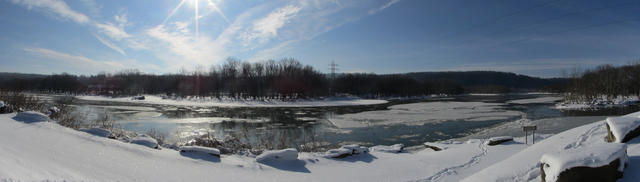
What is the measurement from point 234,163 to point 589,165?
8.43 meters

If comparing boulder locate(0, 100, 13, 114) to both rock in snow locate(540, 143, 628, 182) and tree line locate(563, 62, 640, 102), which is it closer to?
rock in snow locate(540, 143, 628, 182)

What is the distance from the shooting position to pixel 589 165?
15.6 feet

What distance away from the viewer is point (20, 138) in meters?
8.45

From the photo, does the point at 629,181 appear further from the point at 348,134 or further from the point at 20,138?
the point at 348,134

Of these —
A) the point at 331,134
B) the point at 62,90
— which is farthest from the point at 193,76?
the point at 331,134

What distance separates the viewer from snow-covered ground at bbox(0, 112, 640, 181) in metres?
5.90

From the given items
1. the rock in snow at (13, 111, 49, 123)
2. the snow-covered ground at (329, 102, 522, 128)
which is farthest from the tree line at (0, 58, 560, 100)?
the rock in snow at (13, 111, 49, 123)

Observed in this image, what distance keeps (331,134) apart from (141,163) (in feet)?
47.1

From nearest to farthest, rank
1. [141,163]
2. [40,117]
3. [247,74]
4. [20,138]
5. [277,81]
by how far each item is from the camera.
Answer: [141,163] → [20,138] → [40,117] → [277,81] → [247,74]

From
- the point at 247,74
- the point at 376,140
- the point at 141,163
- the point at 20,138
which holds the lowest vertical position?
Result: the point at 376,140

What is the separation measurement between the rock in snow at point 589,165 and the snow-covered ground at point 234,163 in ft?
1.29

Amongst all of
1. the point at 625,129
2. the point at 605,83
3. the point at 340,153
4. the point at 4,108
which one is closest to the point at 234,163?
the point at 340,153

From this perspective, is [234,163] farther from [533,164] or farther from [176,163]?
[533,164]

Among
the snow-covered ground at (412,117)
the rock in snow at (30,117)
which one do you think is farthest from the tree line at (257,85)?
the rock in snow at (30,117)
